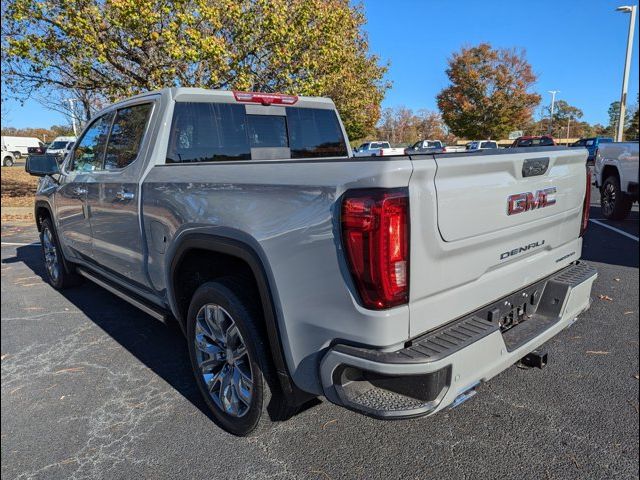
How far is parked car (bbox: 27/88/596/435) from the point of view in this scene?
1.87 m

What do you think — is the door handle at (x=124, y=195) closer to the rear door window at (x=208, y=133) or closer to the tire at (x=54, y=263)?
the rear door window at (x=208, y=133)

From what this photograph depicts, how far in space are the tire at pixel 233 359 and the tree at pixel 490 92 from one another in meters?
41.7

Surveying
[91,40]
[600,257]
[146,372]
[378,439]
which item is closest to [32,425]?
[146,372]

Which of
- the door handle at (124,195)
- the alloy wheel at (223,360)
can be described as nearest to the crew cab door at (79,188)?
the door handle at (124,195)

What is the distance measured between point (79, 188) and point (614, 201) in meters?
9.08

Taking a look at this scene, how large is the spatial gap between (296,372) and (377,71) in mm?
21779

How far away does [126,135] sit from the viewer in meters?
3.68

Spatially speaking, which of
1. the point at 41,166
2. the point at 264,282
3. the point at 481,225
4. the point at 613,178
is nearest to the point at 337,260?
the point at 264,282

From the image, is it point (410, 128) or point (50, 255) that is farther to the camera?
point (410, 128)

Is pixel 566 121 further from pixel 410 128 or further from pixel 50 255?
pixel 50 255

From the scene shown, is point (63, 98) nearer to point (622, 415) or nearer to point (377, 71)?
point (377, 71)

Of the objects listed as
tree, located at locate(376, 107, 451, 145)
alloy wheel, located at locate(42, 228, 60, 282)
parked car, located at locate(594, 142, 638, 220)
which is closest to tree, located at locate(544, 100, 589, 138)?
tree, located at locate(376, 107, 451, 145)

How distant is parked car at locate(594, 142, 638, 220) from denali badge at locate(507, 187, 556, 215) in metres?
6.74

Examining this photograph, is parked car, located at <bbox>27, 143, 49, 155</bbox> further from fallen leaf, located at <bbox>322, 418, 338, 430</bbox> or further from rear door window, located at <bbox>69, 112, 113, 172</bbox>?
fallen leaf, located at <bbox>322, 418, 338, 430</bbox>
